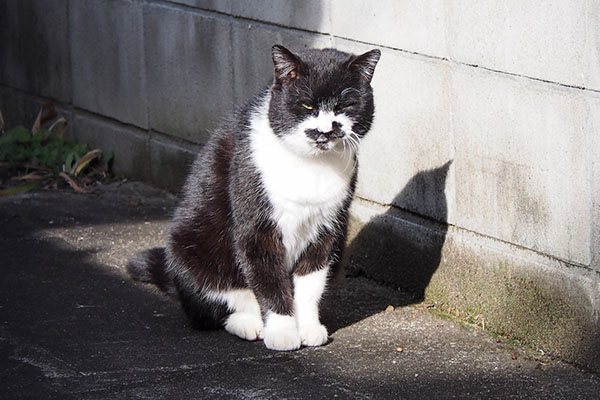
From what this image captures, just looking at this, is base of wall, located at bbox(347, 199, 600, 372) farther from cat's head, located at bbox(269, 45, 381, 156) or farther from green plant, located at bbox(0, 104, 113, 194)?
green plant, located at bbox(0, 104, 113, 194)

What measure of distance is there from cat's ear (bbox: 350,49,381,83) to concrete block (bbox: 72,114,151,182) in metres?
2.56

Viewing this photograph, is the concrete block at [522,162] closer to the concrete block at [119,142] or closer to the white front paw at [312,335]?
the white front paw at [312,335]

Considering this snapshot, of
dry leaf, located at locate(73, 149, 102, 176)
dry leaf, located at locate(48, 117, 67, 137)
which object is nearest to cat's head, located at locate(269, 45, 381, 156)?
dry leaf, located at locate(73, 149, 102, 176)

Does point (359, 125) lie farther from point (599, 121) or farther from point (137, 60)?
point (137, 60)

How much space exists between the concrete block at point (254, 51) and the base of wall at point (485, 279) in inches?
32.2

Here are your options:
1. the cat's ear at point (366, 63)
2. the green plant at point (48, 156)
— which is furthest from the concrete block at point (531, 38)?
the green plant at point (48, 156)

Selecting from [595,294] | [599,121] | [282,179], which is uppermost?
[599,121]

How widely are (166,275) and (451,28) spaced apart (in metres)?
1.61

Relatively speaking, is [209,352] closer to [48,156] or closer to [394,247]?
[394,247]

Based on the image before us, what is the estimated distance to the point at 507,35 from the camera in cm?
365

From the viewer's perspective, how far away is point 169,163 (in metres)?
5.72

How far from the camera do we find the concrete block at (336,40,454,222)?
4070 millimetres

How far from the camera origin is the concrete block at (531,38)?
11.0 feet

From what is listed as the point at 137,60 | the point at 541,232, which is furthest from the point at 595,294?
the point at 137,60
